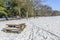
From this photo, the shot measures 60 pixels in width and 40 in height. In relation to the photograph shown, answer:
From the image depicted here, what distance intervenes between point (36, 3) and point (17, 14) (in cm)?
471

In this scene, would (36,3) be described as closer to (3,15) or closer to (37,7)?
(37,7)

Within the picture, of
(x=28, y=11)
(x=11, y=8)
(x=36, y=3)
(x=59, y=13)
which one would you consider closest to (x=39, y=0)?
(x=36, y=3)

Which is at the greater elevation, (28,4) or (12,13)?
(28,4)

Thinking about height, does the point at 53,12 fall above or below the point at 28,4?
below

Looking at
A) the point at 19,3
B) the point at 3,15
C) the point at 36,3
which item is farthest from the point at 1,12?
the point at 36,3

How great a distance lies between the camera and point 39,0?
2833cm

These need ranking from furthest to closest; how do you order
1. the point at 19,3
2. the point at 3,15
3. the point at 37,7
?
the point at 37,7, the point at 19,3, the point at 3,15

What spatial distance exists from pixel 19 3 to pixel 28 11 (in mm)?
2301

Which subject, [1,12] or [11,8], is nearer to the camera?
[1,12]

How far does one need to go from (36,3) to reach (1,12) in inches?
375

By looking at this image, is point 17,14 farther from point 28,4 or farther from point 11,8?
point 28,4

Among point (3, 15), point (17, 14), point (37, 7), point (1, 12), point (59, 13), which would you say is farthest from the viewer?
point (59, 13)

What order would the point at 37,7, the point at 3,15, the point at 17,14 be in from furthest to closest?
the point at 37,7 < the point at 17,14 < the point at 3,15

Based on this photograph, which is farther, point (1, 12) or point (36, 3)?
point (36, 3)
